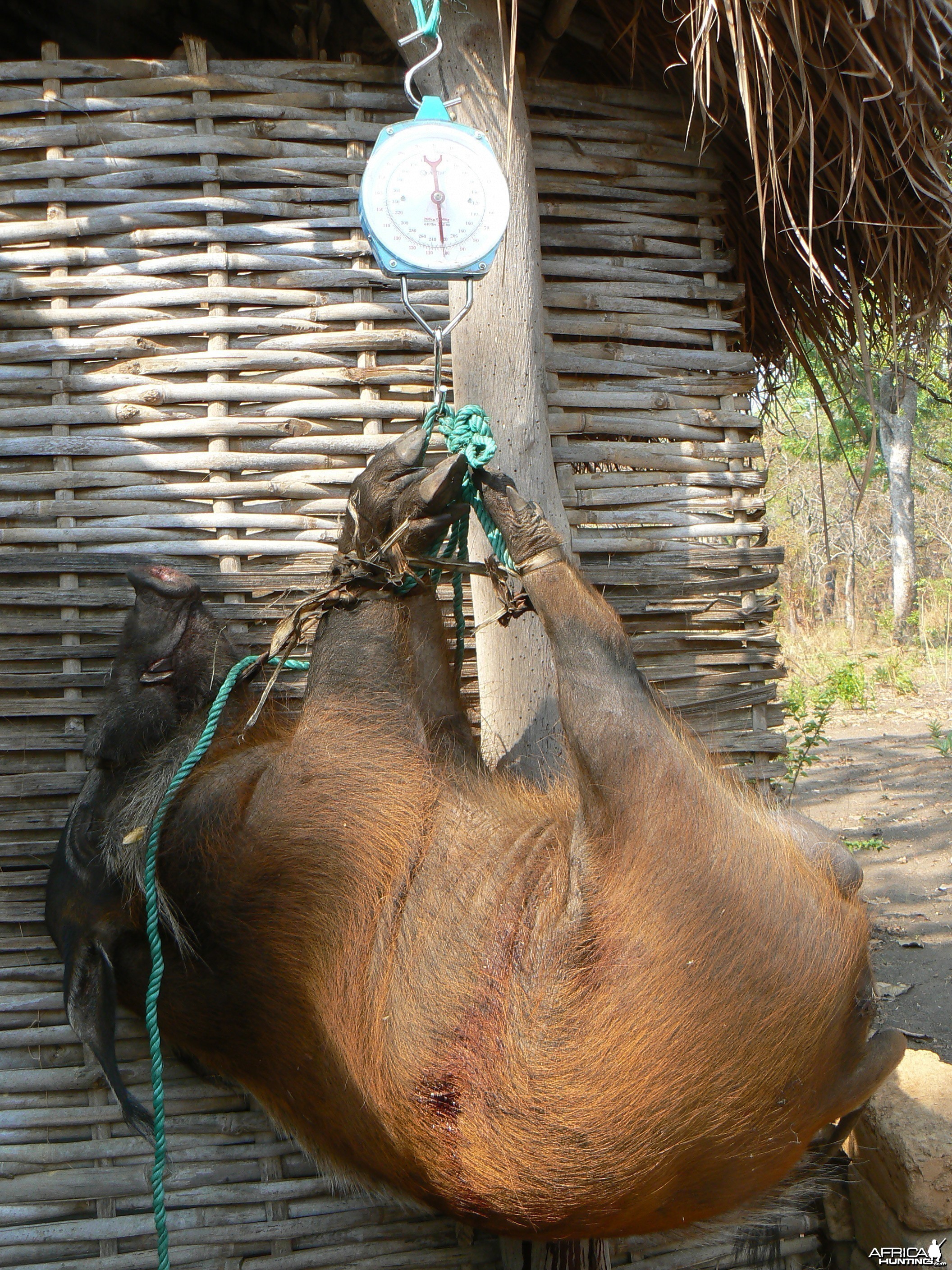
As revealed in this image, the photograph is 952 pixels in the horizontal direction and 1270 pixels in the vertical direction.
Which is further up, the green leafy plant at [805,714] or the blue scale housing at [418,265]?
the blue scale housing at [418,265]

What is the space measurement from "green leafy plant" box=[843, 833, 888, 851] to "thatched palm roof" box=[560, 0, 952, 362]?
3438mm

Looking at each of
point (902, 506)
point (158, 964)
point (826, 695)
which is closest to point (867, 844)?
point (826, 695)

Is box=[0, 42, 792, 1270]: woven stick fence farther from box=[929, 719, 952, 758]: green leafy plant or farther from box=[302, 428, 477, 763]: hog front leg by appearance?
box=[929, 719, 952, 758]: green leafy plant

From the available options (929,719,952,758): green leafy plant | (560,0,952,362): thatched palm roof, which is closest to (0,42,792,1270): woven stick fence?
(560,0,952,362): thatched palm roof

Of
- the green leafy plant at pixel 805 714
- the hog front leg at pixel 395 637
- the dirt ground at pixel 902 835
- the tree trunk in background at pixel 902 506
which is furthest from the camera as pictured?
the tree trunk in background at pixel 902 506

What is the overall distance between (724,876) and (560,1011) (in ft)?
1.34

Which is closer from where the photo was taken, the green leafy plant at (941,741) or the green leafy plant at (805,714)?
the green leafy plant at (805,714)

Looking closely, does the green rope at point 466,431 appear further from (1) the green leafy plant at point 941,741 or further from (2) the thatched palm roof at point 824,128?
(1) the green leafy plant at point 941,741

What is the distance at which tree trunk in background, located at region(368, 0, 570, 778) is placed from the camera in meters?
2.46

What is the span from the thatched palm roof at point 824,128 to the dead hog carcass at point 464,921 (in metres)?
1.26

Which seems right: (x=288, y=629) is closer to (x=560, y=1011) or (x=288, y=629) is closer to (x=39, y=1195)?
(x=560, y=1011)

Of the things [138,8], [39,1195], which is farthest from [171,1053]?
[138,8]

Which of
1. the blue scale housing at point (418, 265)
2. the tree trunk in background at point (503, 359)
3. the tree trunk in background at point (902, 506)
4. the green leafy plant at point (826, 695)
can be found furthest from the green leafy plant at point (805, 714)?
the tree trunk in background at point (902, 506)

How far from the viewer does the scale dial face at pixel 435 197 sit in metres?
1.97
